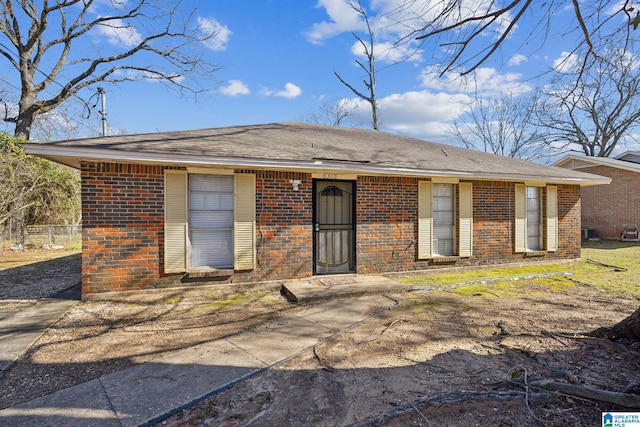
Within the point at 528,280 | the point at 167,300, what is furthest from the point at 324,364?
the point at 528,280

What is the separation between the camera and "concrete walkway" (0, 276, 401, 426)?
8.14 ft

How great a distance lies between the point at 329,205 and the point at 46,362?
17.0 ft

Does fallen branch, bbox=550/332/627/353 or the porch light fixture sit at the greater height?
the porch light fixture

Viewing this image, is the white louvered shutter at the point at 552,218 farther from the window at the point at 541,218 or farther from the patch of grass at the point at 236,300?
the patch of grass at the point at 236,300

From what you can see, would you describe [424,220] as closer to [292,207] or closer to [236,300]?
[292,207]

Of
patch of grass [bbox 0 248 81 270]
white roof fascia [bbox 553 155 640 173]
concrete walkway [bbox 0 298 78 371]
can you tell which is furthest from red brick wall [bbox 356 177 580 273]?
white roof fascia [bbox 553 155 640 173]

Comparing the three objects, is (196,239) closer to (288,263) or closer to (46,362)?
(288,263)

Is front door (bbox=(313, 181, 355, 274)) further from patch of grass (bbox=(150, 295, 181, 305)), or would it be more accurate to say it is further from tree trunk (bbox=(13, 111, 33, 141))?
tree trunk (bbox=(13, 111, 33, 141))

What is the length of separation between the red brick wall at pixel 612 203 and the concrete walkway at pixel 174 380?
Result: 726 inches

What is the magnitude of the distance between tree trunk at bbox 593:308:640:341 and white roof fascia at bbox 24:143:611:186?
14.3 ft

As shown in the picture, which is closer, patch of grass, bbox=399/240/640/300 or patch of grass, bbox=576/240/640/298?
patch of grass, bbox=399/240/640/300

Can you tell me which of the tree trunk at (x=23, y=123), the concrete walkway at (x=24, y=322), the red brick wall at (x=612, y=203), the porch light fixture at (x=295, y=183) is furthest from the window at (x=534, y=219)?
the tree trunk at (x=23, y=123)

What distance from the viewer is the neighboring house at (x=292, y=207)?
5.59m

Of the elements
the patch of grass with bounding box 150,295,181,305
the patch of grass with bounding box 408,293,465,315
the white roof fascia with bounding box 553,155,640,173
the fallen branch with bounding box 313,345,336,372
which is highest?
the white roof fascia with bounding box 553,155,640,173
